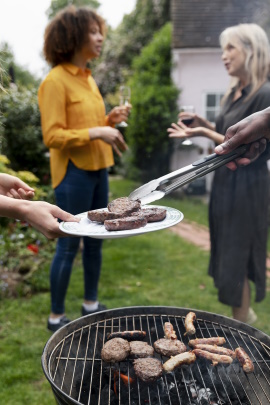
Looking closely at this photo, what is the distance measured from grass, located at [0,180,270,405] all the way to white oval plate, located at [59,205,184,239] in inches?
64.2

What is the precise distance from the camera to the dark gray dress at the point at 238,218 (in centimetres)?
321

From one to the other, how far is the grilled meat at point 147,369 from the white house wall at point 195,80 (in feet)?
26.2

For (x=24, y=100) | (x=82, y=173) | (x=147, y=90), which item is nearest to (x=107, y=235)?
(x=82, y=173)

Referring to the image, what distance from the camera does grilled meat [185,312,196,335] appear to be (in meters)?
2.27

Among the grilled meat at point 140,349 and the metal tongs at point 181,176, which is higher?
the metal tongs at point 181,176

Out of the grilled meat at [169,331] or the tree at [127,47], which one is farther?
the tree at [127,47]

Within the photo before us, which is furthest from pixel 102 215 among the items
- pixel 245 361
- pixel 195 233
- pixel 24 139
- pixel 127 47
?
pixel 127 47

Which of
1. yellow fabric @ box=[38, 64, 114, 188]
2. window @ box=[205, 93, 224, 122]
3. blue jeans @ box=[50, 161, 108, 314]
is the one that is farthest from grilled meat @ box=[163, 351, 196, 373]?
window @ box=[205, 93, 224, 122]

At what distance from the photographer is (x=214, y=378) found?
208cm

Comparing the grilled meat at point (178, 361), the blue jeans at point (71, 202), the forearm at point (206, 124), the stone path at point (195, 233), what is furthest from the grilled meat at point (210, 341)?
the stone path at point (195, 233)

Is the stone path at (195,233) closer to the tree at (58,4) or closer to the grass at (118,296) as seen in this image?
the grass at (118,296)

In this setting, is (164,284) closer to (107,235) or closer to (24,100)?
(107,235)

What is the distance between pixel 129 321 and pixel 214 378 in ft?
2.24

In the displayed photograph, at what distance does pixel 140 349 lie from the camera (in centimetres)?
215
